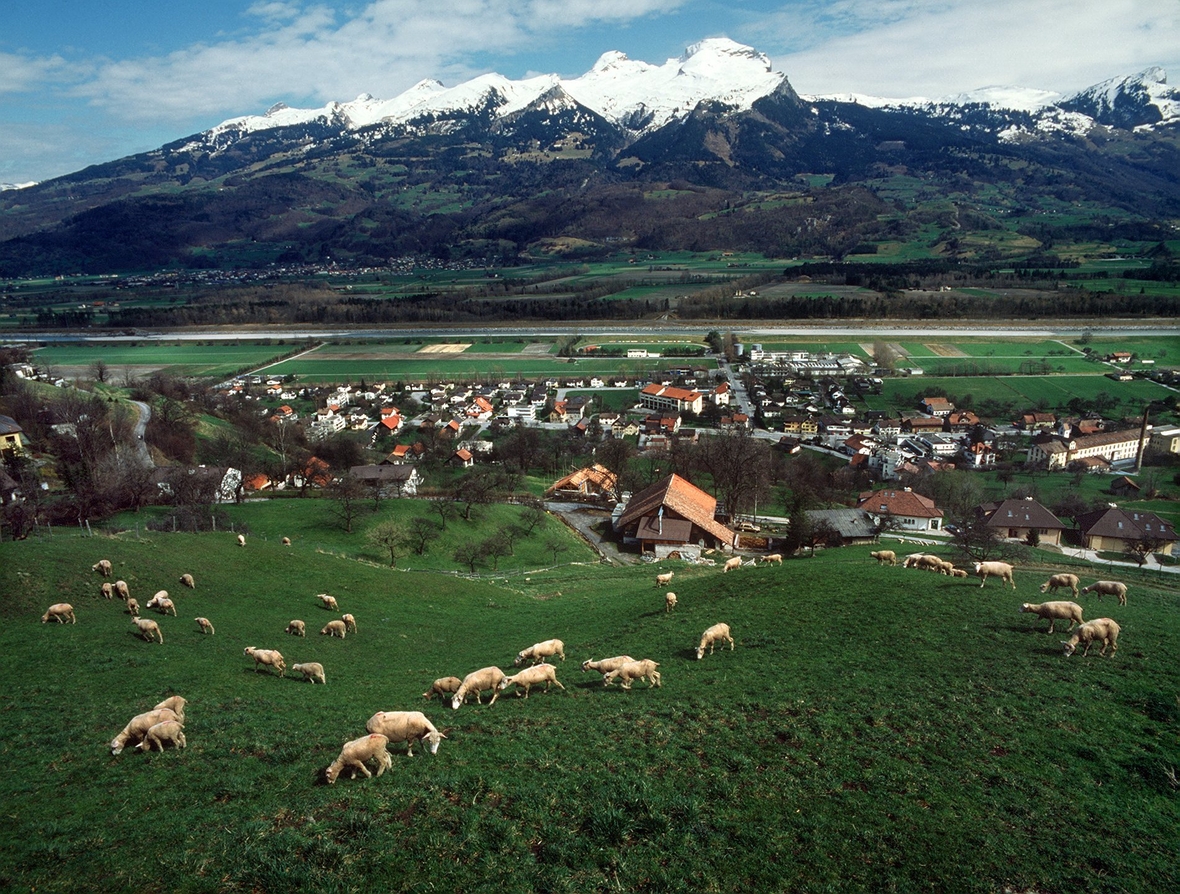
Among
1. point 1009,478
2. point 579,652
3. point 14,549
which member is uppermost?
point 14,549

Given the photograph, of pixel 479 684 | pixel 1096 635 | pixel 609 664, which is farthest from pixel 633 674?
pixel 1096 635

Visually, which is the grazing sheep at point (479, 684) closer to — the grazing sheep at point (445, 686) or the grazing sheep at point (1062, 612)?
the grazing sheep at point (445, 686)

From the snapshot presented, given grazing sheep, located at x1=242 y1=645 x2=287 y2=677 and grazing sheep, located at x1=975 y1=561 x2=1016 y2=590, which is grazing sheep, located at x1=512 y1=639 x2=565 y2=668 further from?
grazing sheep, located at x1=975 y1=561 x2=1016 y2=590

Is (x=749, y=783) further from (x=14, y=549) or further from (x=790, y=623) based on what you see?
(x=14, y=549)

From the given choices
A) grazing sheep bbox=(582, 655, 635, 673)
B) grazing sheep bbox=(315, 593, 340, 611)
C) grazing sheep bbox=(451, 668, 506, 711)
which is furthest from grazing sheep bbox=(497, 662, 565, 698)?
grazing sheep bbox=(315, 593, 340, 611)

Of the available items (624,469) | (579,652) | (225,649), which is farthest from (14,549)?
(624,469)

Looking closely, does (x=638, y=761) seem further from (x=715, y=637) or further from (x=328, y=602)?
(x=328, y=602)
